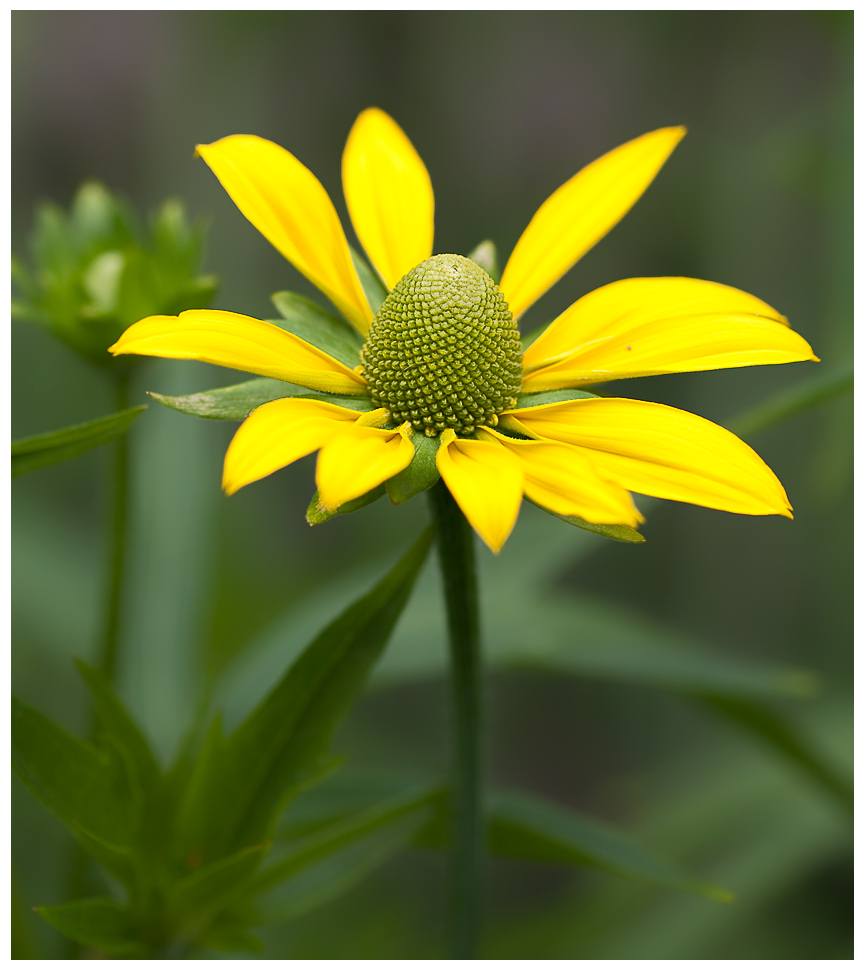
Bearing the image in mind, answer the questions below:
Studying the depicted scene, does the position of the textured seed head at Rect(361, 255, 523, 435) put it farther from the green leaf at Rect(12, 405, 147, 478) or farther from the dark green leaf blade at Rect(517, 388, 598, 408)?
the green leaf at Rect(12, 405, 147, 478)

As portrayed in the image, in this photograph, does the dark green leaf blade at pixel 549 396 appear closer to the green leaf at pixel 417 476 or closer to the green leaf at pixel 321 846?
the green leaf at pixel 417 476

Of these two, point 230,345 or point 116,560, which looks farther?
point 116,560

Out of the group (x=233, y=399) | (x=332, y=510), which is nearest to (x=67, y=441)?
(x=233, y=399)

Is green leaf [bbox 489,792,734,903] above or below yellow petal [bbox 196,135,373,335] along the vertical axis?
below

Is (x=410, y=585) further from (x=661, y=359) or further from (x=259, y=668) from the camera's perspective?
(x=259, y=668)

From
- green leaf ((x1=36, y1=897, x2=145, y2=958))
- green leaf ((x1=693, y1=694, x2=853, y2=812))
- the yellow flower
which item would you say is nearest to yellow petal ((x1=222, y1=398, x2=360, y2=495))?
the yellow flower

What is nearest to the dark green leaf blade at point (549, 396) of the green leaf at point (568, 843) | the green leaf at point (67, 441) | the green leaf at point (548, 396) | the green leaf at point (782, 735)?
the green leaf at point (548, 396)

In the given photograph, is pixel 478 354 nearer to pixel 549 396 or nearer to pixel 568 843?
pixel 549 396
